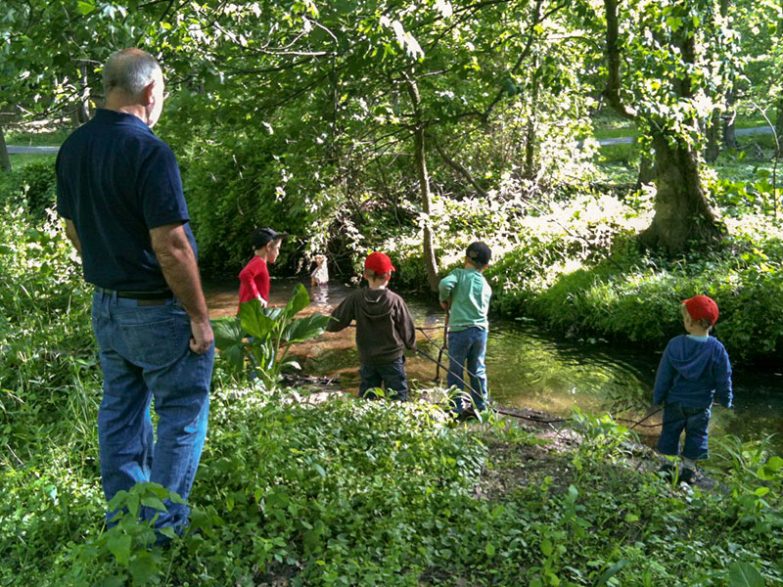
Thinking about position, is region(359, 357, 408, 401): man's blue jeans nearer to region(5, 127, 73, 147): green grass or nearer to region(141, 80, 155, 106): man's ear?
region(141, 80, 155, 106): man's ear

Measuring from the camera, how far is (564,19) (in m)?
12.7

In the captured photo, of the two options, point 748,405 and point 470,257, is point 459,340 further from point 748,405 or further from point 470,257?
point 748,405

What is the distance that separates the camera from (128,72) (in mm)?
3125

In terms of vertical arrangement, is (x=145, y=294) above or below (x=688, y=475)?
above

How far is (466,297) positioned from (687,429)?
7.33 feet

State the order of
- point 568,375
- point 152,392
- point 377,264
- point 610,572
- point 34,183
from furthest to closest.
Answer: point 34,183
point 568,375
point 377,264
point 152,392
point 610,572

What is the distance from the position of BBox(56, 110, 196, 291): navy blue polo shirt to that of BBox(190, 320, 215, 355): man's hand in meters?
0.23

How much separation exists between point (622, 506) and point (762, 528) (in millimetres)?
691

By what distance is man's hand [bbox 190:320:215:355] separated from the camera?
126 inches

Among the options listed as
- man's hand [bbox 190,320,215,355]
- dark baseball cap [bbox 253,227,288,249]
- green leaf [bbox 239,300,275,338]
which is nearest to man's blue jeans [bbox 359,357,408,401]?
green leaf [bbox 239,300,275,338]

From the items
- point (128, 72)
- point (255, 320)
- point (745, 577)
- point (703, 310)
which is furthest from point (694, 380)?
point (128, 72)

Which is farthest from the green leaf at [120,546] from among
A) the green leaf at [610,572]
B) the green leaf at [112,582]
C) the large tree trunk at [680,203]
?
the large tree trunk at [680,203]

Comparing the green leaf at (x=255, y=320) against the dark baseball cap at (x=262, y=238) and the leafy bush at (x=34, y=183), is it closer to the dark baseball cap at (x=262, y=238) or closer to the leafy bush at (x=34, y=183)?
the dark baseball cap at (x=262, y=238)

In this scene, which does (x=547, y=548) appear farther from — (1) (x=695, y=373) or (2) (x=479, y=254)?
(2) (x=479, y=254)
